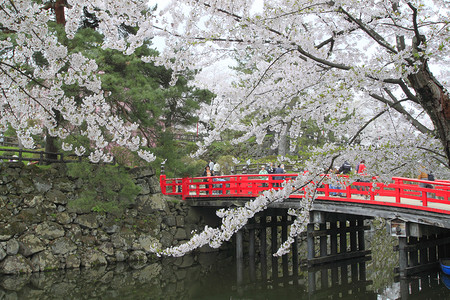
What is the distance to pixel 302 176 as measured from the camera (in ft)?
13.9

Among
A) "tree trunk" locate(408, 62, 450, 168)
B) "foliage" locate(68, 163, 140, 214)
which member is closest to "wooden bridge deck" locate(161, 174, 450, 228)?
"foliage" locate(68, 163, 140, 214)

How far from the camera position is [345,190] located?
439 inches

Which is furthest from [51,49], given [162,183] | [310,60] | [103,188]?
[162,183]

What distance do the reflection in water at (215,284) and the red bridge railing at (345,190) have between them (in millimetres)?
1986

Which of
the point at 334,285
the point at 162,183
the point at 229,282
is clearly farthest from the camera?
the point at 162,183

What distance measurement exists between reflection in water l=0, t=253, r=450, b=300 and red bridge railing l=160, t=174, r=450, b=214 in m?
1.99

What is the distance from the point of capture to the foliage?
12781mm

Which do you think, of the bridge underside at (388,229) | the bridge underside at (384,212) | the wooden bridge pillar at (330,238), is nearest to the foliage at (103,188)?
the bridge underside at (388,229)

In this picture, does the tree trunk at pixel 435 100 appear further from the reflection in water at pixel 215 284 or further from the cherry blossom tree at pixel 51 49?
the reflection in water at pixel 215 284

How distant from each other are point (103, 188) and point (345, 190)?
282 inches

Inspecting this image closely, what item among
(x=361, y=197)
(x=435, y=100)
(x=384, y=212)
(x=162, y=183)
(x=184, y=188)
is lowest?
(x=384, y=212)

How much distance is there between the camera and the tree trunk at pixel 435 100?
336 cm

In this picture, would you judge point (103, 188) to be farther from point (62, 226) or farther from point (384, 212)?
point (384, 212)

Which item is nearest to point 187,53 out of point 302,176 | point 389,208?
point 302,176
